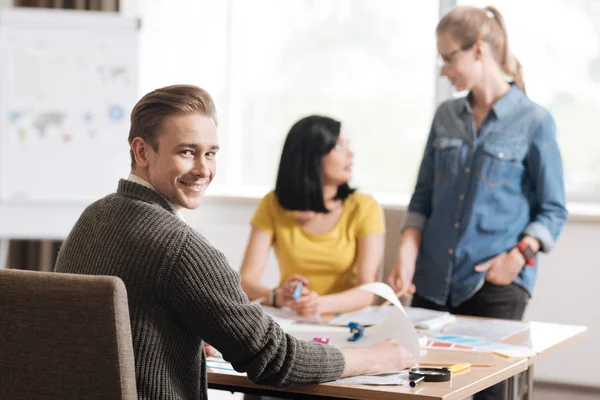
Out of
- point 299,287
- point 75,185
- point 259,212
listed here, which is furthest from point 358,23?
point 299,287

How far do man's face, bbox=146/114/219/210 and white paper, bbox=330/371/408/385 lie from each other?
1.58 ft

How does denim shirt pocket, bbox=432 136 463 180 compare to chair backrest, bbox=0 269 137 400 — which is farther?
denim shirt pocket, bbox=432 136 463 180

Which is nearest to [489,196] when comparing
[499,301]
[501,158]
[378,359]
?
[501,158]

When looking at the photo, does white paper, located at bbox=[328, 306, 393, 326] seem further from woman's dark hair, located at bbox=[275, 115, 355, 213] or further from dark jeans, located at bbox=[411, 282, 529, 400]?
woman's dark hair, located at bbox=[275, 115, 355, 213]

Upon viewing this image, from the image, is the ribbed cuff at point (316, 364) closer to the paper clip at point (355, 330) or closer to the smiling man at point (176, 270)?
the smiling man at point (176, 270)

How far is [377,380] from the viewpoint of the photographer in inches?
73.7

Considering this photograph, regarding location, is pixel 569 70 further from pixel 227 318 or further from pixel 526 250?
pixel 227 318

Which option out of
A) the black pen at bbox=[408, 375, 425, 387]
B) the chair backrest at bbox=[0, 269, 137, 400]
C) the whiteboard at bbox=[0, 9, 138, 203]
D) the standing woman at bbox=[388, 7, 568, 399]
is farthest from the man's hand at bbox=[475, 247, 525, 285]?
the whiteboard at bbox=[0, 9, 138, 203]

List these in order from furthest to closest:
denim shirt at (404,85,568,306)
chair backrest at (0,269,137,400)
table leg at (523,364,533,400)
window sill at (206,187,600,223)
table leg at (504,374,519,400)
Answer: window sill at (206,187,600,223) < denim shirt at (404,85,568,306) < table leg at (523,364,533,400) < table leg at (504,374,519,400) < chair backrest at (0,269,137,400)

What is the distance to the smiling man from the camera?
167 cm

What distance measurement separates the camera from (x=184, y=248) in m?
1.67

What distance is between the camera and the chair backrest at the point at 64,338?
150 centimetres

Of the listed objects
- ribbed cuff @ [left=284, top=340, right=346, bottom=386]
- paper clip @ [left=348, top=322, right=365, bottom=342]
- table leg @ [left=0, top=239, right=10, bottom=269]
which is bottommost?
table leg @ [left=0, top=239, right=10, bottom=269]

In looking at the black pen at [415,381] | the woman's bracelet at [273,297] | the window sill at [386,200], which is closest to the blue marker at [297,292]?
the woman's bracelet at [273,297]
